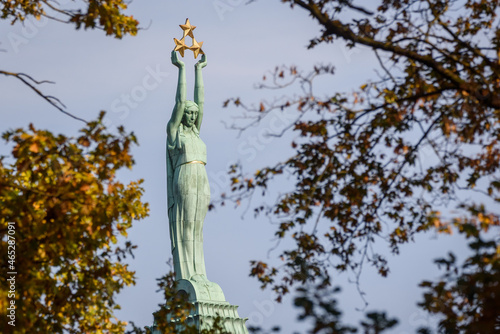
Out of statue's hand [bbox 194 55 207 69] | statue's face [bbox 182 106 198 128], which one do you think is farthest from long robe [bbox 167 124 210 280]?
statue's hand [bbox 194 55 207 69]

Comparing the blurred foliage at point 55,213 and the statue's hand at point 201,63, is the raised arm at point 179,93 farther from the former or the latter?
the blurred foliage at point 55,213

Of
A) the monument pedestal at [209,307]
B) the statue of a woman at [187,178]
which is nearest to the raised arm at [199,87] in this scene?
the statue of a woman at [187,178]

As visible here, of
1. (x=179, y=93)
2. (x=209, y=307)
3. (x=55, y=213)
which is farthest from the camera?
(x=179, y=93)

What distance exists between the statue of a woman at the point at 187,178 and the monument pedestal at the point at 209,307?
0.59 metres

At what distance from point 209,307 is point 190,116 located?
3.47m

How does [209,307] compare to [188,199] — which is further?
[188,199]

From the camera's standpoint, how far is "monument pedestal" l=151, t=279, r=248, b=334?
15242 millimetres

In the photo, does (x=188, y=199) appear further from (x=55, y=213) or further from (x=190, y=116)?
(x=55, y=213)

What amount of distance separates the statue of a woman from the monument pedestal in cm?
59

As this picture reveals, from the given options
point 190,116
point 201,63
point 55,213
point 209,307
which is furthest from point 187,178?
point 55,213

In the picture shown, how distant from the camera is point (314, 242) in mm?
9258

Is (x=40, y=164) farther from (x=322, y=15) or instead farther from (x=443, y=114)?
(x=443, y=114)

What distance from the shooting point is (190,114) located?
16.8m

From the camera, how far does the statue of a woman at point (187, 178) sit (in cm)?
1666
